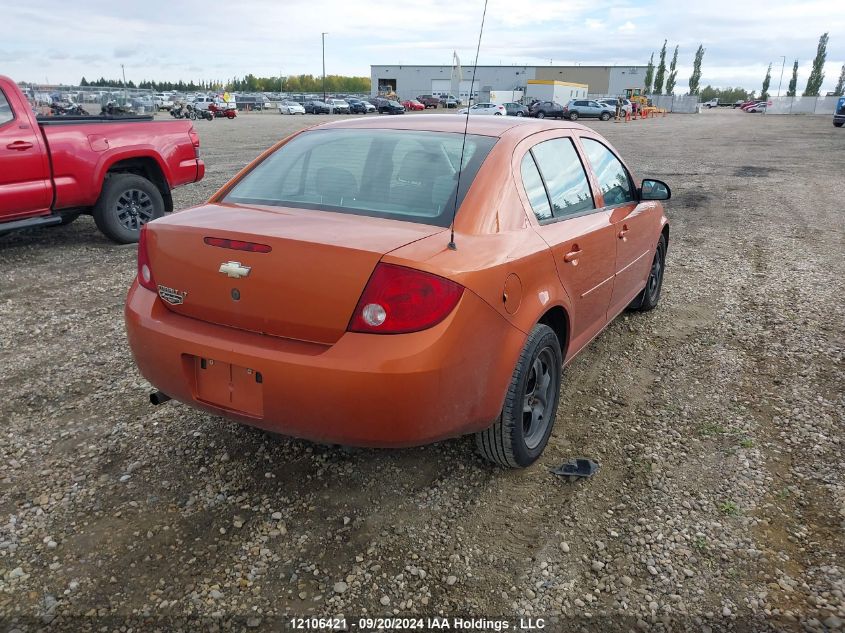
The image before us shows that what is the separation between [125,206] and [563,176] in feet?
19.9

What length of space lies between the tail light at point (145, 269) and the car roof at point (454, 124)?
1360 mm

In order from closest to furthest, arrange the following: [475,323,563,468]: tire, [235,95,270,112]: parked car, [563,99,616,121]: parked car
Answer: [475,323,563,468]: tire → [563,99,616,121]: parked car → [235,95,270,112]: parked car

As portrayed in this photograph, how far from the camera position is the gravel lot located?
2355 millimetres

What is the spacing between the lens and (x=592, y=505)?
115 inches

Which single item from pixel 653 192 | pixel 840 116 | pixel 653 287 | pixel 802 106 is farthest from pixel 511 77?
pixel 653 192

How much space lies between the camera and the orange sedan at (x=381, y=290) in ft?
7.86

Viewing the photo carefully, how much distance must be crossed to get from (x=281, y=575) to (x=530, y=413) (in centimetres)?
139

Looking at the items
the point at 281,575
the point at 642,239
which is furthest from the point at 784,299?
the point at 281,575

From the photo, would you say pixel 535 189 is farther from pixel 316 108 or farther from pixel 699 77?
pixel 699 77

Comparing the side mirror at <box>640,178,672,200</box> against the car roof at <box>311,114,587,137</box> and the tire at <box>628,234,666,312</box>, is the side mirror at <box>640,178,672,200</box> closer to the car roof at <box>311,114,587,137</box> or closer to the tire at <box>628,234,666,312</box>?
the tire at <box>628,234,666,312</box>

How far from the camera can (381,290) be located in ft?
7.80

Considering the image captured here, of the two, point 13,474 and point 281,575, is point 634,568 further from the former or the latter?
point 13,474

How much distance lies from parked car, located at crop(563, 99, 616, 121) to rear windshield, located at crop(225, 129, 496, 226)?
4735cm

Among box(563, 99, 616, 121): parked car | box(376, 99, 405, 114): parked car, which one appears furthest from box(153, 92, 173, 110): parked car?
box(563, 99, 616, 121): parked car
